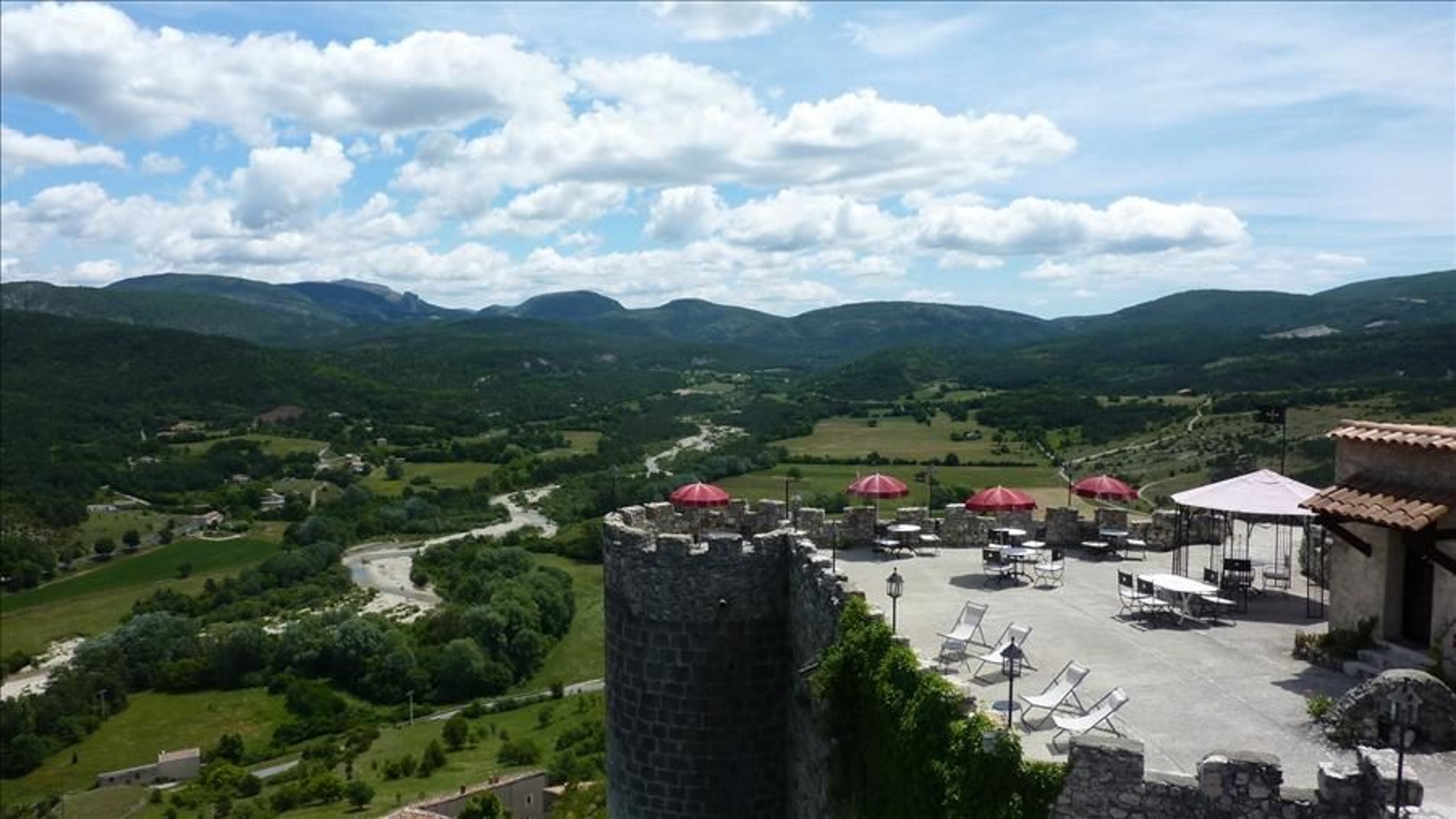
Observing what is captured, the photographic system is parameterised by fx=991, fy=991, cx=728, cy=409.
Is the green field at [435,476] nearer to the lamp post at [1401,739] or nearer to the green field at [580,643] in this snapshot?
the green field at [580,643]

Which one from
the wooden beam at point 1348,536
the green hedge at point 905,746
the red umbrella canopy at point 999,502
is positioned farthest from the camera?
the red umbrella canopy at point 999,502

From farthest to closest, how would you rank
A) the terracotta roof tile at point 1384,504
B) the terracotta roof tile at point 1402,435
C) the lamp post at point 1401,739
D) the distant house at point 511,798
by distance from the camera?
the distant house at point 511,798
the terracotta roof tile at point 1402,435
the terracotta roof tile at point 1384,504
the lamp post at point 1401,739

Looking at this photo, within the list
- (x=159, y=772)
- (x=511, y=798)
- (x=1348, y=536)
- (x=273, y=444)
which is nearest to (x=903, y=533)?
(x=1348, y=536)

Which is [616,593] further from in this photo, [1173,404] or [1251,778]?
[1173,404]

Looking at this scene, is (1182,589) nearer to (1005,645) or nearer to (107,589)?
(1005,645)

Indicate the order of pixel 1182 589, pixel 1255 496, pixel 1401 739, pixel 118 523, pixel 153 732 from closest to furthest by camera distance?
pixel 1401 739, pixel 1182 589, pixel 1255 496, pixel 153 732, pixel 118 523

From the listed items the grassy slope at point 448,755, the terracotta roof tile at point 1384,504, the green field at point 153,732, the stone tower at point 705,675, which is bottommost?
the green field at point 153,732

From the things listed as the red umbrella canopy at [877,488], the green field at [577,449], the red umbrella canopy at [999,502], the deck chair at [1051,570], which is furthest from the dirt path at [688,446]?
the deck chair at [1051,570]
